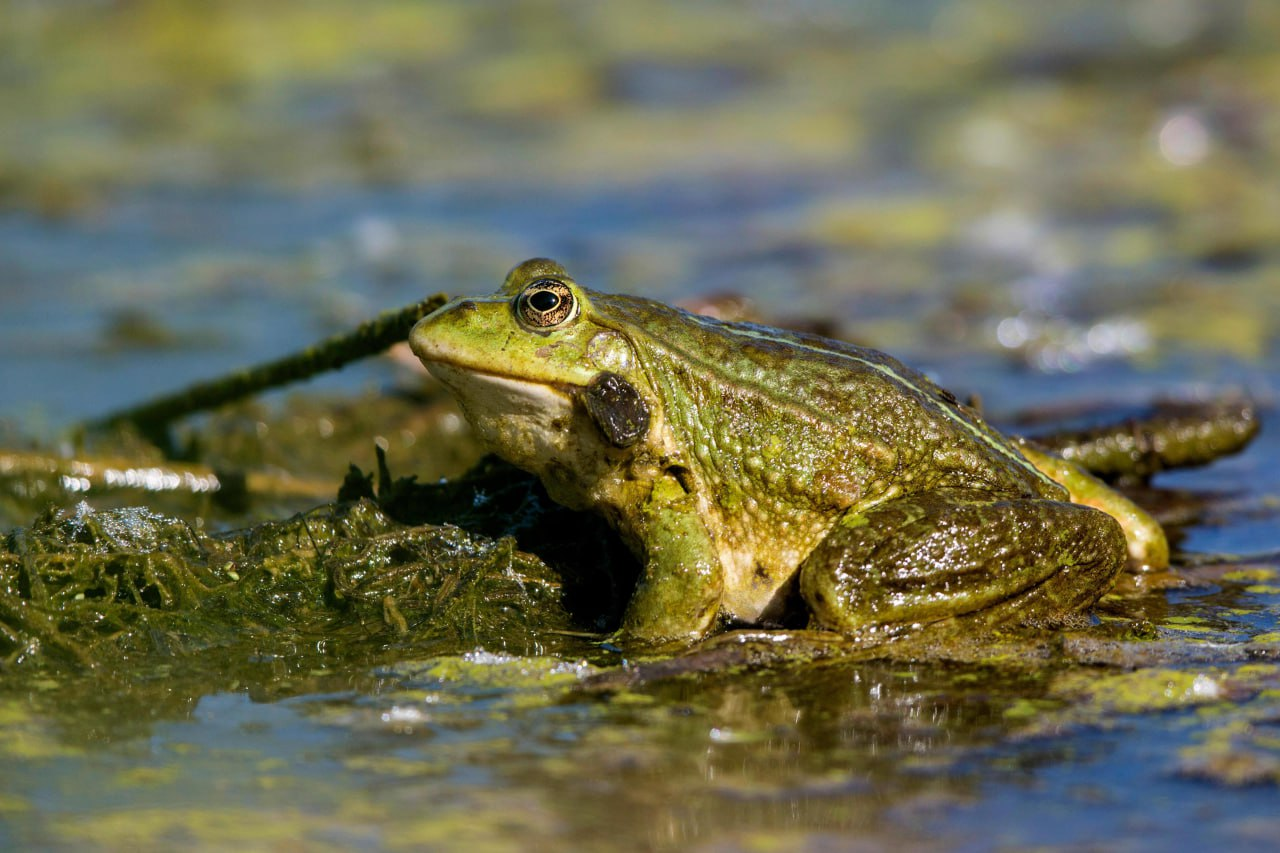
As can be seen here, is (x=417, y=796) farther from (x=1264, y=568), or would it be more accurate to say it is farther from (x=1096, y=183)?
(x=1096, y=183)

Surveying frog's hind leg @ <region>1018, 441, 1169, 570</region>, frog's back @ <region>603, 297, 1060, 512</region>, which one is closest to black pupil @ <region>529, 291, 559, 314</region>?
frog's back @ <region>603, 297, 1060, 512</region>

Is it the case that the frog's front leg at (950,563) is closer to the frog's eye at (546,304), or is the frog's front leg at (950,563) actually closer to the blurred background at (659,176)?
the frog's eye at (546,304)

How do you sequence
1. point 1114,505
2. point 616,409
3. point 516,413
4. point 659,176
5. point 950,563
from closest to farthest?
1. point 950,563
2. point 616,409
3. point 516,413
4. point 1114,505
5. point 659,176

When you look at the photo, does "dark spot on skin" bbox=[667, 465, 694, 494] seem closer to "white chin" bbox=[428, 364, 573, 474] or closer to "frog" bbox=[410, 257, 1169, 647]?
"frog" bbox=[410, 257, 1169, 647]

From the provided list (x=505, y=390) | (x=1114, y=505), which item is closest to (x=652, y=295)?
(x=1114, y=505)

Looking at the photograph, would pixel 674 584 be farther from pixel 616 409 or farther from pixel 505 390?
pixel 505 390

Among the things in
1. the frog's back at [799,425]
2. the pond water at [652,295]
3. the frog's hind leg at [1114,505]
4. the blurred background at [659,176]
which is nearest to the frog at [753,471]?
the frog's back at [799,425]
